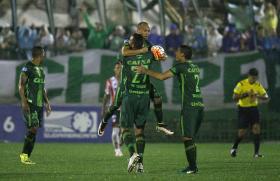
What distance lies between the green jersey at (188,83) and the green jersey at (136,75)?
0.52 metres

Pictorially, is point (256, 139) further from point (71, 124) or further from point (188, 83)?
point (71, 124)

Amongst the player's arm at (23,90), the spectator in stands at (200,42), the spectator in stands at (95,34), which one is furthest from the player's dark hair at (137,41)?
the spectator in stands at (200,42)

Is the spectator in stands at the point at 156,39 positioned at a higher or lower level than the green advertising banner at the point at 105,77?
higher

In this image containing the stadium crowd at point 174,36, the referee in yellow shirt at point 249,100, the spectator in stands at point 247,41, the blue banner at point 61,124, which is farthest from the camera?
the spectator in stands at point 247,41

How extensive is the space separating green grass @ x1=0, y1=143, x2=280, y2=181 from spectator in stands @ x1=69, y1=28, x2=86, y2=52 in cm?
398

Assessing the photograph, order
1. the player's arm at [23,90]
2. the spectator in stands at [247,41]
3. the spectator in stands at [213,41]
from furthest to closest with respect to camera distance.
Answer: the spectator in stands at [247,41] → the spectator in stands at [213,41] → the player's arm at [23,90]

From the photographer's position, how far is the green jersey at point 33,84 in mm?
19516

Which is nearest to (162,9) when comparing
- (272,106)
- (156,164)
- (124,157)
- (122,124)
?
(272,106)

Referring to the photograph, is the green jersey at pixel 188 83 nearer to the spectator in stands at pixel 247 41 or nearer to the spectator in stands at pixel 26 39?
the spectator in stands at pixel 26 39

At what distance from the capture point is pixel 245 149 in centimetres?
2678

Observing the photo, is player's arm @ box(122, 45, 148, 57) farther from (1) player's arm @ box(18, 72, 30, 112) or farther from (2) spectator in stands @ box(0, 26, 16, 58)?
(2) spectator in stands @ box(0, 26, 16, 58)

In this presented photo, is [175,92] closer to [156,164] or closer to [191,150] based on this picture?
[156,164]

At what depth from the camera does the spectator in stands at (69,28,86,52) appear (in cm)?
2995

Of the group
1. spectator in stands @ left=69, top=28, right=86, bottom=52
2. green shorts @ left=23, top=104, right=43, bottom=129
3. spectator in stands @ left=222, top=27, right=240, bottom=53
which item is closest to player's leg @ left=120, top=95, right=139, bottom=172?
green shorts @ left=23, top=104, right=43, bottom=129
